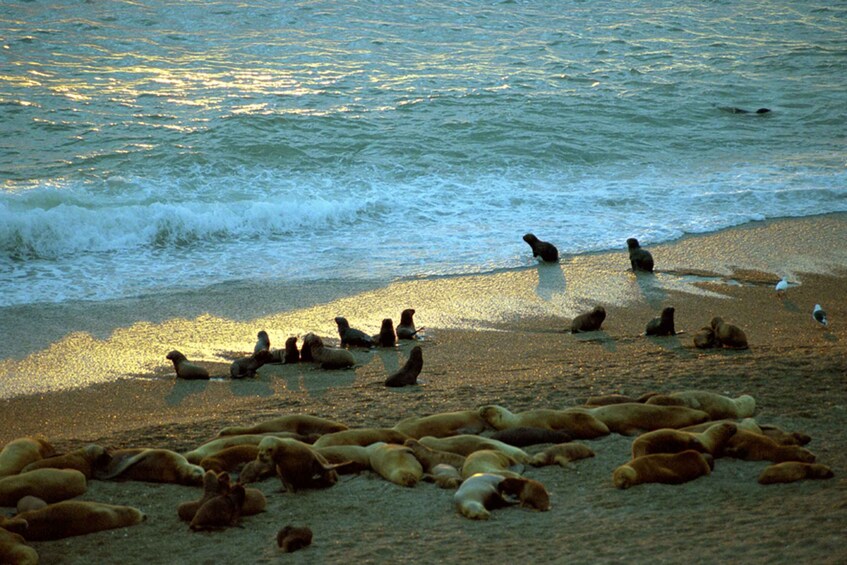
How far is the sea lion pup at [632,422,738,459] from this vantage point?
5.28 meters

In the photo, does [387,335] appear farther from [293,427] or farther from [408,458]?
[408,458]

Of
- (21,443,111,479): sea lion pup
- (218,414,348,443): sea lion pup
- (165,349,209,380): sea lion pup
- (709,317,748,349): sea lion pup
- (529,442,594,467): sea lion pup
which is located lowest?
(165,349,209,380): sea lion pup

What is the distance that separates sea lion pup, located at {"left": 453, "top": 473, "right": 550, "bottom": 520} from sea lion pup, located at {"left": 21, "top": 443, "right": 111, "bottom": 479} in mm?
1917

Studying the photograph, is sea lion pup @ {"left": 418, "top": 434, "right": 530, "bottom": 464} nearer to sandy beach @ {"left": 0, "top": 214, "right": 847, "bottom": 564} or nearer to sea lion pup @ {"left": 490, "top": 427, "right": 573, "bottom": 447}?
sea lion pup @ {"left": 490, "top": 427, "right": 573, "bottom": 447}

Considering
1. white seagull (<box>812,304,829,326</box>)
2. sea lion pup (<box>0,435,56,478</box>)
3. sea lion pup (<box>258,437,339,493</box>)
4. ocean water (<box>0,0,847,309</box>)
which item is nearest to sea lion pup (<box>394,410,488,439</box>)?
sea lion pup (<box>258,437,339,493</box>)

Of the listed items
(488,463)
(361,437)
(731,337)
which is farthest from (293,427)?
(731,337)

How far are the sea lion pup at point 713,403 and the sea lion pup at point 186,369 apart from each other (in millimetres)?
3375

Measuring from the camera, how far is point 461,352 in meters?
8.33

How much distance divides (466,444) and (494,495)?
0.83 metres

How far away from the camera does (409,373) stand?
24.2 feet

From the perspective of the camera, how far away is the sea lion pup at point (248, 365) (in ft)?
25.2

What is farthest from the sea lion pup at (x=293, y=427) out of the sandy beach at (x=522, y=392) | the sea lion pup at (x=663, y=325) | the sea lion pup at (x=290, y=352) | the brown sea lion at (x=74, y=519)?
the sea lion pup at (x=663, y=325)

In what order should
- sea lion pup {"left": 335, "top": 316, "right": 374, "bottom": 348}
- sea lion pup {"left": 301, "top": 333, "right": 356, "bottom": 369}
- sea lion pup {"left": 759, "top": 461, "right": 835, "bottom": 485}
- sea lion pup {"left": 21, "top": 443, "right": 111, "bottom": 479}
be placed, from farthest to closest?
sea lion pup {"left": 335, "top": 316, "right": 374, "bottom": 348}, sea lion pup {"left": 301, "top": 333, "right": 356, "bottom": 369}, sea lion pup {"left": 21, "top": 443, "right": 111, "bottom": 479}, sea lion pup {"left": 759, "top": 461, "right": 835, "bottom": 485}

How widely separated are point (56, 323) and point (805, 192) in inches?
398
